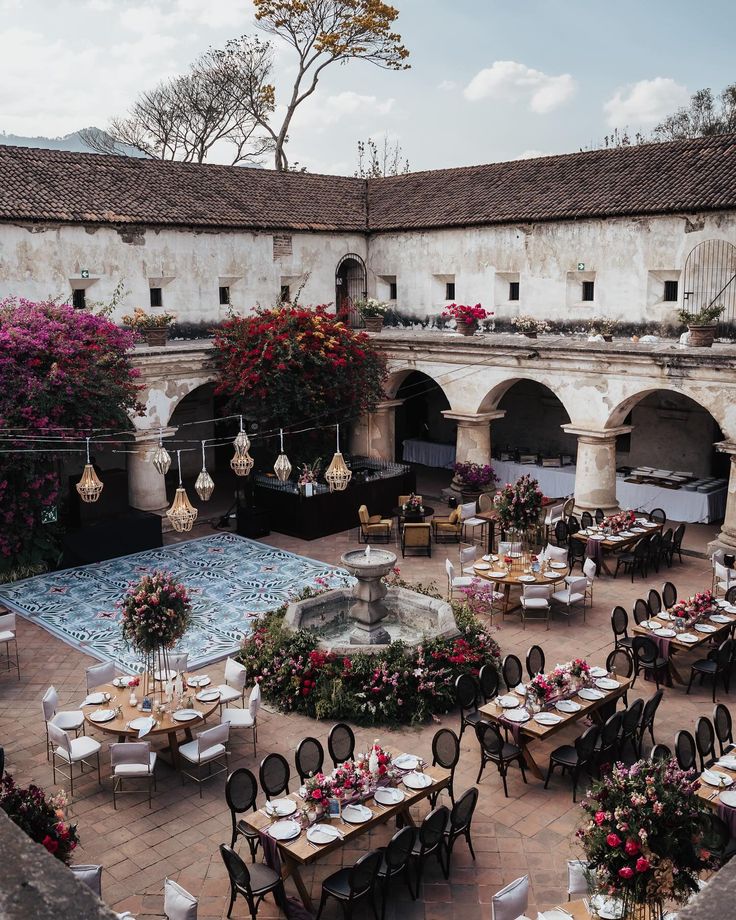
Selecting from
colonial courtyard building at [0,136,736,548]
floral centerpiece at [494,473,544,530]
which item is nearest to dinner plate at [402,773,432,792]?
floral centerpiece at [494,473,544,530]

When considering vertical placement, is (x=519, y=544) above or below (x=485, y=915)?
above

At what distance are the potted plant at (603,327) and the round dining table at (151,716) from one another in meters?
13.0

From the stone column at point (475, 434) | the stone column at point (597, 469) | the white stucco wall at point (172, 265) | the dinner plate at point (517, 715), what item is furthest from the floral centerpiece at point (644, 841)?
the white stucco wall at point (172, 265)

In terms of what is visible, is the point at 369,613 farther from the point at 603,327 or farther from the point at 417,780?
the point at 603,327

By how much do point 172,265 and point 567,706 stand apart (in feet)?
48.9

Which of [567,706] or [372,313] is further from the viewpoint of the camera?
[372,313]

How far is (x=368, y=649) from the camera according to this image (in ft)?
41.3

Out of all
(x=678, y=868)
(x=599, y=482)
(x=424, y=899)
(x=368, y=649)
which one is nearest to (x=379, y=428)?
(x=599, y=482)

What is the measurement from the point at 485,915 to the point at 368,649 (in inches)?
179

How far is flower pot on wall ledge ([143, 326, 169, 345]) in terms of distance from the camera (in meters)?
20.5

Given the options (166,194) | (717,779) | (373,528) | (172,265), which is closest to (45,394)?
(172,265)

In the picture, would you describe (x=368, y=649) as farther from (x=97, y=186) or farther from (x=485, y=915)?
(x=97, y=186)

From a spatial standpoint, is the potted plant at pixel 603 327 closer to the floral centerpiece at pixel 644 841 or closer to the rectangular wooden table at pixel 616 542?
the rectangular wooden table at pixel 616 542

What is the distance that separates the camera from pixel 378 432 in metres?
24.4
